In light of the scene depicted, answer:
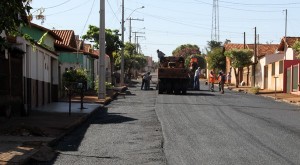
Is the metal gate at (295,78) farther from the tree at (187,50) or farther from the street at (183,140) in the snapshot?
the tree at (187,50)

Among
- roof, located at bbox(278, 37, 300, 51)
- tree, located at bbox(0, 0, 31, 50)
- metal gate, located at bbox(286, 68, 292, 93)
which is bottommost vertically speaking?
metal gate, located at bbox(286, 68, 292, 93)

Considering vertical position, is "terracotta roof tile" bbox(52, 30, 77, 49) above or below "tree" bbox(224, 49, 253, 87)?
above

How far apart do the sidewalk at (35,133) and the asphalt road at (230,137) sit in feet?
8.51

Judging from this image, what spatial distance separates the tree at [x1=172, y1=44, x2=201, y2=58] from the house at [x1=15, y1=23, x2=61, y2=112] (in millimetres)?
116037

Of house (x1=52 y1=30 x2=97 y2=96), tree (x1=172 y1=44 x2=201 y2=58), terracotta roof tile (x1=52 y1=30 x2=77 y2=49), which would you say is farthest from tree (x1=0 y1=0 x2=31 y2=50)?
tree (x1=172 y1=44 x2=201 y2=58)

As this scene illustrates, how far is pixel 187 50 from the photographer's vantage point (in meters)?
153

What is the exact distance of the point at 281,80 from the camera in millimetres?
46688

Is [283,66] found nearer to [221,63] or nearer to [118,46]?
[118,46]

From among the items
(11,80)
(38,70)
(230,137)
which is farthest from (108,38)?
A: (230,137)

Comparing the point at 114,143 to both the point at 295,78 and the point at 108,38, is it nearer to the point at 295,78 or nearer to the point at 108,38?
the point at 295,78

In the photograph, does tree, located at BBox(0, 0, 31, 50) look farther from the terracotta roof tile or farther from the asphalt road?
the terracotta roof tile

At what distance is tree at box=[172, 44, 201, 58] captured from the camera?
14975 cm

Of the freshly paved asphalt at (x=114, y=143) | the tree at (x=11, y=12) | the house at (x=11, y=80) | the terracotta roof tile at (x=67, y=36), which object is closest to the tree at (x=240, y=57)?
the terracotta roof tile at (x=67, y=36)

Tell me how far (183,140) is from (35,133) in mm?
3615
